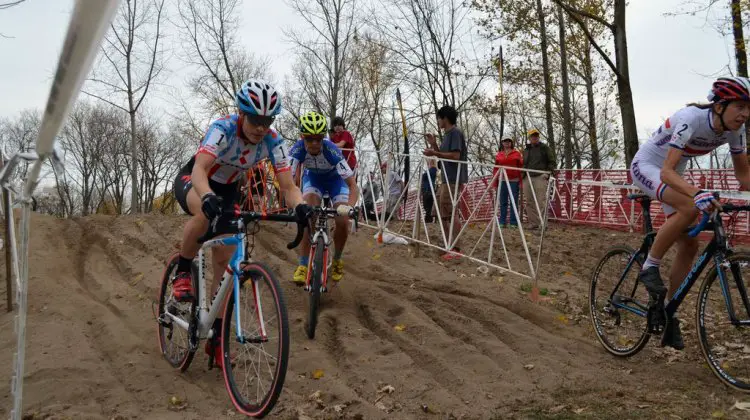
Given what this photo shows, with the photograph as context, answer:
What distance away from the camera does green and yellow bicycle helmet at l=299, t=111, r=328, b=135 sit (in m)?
6.73

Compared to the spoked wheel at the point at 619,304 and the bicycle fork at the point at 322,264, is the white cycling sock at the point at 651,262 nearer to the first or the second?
the spoked wheel at the point at 619,304

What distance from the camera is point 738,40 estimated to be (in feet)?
41.8

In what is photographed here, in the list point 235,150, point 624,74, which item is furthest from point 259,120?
point 624,74

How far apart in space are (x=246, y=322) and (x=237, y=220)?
69 cm

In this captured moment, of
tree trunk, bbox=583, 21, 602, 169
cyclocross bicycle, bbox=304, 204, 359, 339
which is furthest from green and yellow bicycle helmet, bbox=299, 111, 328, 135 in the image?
tree trunk, bbox=583, 21, 602, 169

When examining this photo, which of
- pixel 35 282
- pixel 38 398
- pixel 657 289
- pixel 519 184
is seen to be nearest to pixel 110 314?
pixel 35 282

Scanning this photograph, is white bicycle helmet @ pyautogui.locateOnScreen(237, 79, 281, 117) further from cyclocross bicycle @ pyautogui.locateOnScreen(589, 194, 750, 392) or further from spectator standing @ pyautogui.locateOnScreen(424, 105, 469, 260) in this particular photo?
spectator standing @ pyautogui.locateOnScreen(424, 105, 469, 260)

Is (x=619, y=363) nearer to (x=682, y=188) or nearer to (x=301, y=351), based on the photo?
(x=682, y=188)

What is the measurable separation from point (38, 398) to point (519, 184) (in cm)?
963

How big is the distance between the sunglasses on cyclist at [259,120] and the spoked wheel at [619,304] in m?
3.44

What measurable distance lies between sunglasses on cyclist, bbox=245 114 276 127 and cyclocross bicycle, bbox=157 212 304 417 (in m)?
0.79

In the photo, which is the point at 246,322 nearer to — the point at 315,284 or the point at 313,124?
the point at 315,284

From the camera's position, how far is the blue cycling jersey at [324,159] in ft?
23.3

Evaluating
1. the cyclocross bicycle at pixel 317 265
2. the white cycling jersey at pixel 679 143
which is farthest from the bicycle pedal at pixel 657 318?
the cyclocross bicycle at pixel 317 265
